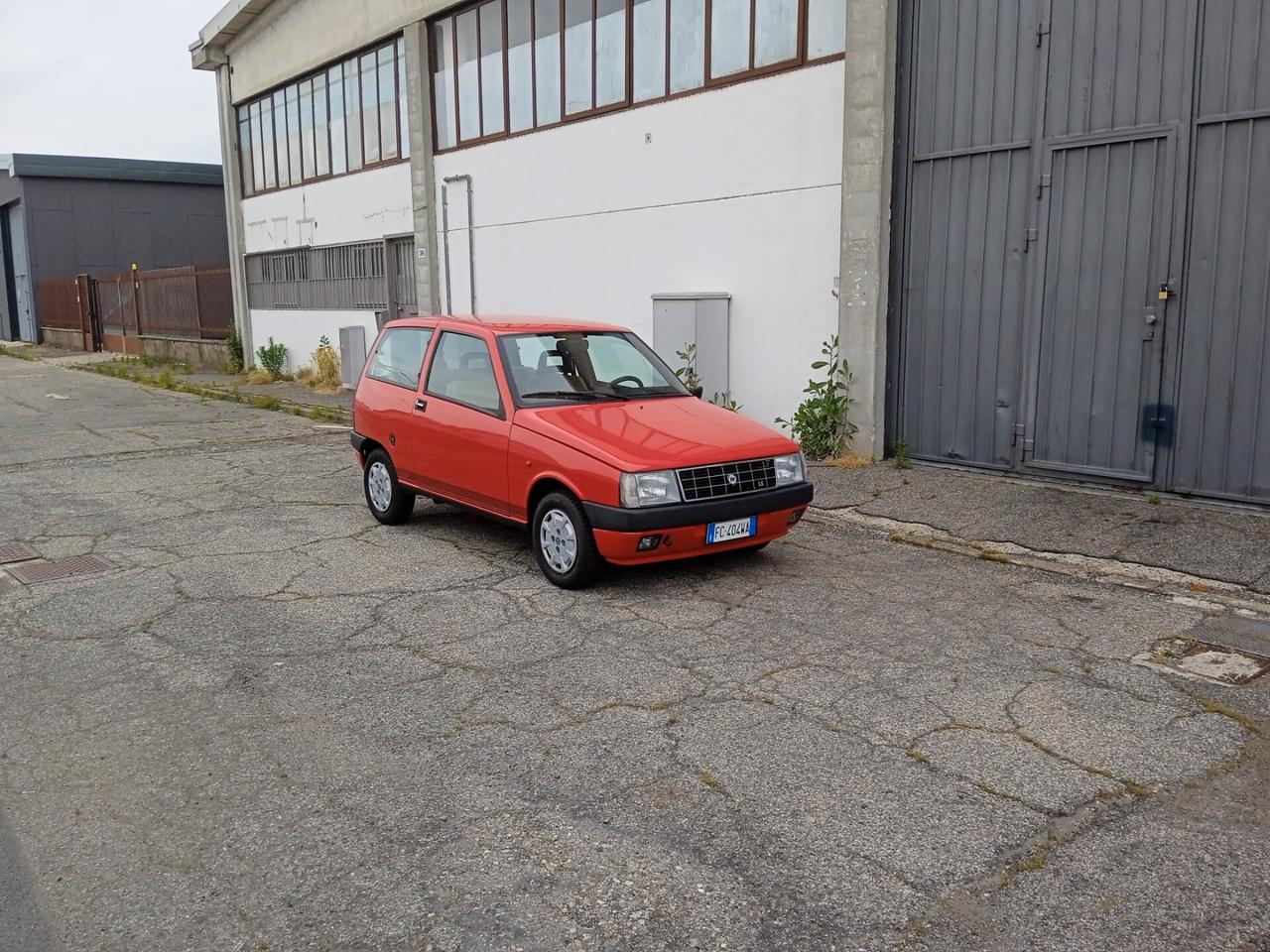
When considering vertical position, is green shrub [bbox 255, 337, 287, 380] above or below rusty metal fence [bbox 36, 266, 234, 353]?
below

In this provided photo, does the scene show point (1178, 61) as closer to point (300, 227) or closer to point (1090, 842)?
point (1090, 842)

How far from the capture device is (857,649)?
17.8ft

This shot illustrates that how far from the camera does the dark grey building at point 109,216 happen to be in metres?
35.1

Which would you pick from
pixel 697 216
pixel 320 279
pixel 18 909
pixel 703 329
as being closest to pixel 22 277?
pixel 320 279

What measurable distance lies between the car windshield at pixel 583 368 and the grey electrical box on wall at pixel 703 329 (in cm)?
380

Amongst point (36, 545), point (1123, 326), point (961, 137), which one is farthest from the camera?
point (961, 137)

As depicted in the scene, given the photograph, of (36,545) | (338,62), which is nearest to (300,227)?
(338,62)

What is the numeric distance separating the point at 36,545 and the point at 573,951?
6.43 metres

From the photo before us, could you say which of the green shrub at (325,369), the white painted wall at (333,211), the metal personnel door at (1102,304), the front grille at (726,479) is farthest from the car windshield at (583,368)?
the green shrub at (325,369)

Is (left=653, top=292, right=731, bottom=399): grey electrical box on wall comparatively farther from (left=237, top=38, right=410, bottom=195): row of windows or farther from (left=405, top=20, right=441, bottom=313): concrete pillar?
(left=237, top=38, right=410, bottom=195): row of windows

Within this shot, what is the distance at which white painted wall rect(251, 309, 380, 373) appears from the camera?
19297 millimetres

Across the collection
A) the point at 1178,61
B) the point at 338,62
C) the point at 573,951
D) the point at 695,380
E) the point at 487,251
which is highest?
the point at 338,62

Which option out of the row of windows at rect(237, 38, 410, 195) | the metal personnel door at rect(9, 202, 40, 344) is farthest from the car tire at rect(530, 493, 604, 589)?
the metal personnel door at rect(9, 202, 40, 344)

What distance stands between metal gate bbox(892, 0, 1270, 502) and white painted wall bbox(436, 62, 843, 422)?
3.44ft
